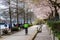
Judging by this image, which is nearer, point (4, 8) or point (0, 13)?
point (4, 8)

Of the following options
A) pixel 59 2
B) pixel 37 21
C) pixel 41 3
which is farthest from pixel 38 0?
pixel 37 21

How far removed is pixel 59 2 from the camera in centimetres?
2895

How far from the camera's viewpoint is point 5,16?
49.1m

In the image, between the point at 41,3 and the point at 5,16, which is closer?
the point at 41,3

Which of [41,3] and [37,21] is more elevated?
[41,3]

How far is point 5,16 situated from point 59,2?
2237 cm

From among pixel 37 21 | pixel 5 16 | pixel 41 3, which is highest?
pixel 41 3

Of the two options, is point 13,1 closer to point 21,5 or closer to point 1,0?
point 1,0

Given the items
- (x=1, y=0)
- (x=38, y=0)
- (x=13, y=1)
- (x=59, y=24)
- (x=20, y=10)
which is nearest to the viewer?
(x=59, y=24)

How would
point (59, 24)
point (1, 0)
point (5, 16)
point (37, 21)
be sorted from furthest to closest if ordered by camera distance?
1. point (37, 21)
2. point (5, 16)
3. point (1, 0)
4. point (59, 24)

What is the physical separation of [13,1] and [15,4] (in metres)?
1.47

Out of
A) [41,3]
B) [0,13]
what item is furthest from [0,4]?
[41,3]

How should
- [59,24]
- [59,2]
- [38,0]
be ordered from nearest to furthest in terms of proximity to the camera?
[59,24]
[59,2]
[38,0]

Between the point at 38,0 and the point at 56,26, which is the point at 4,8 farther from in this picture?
the point at 56,26
